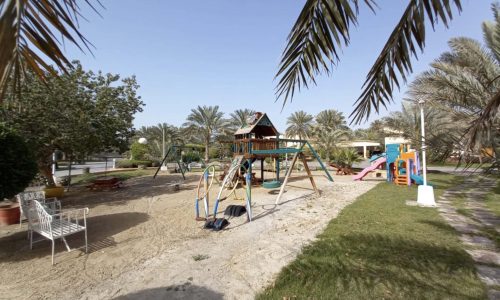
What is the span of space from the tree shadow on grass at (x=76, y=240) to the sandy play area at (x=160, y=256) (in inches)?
0.8

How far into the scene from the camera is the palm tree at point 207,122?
110ft

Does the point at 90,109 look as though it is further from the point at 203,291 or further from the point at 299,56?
the point at 299,56

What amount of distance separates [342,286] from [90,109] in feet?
36.2

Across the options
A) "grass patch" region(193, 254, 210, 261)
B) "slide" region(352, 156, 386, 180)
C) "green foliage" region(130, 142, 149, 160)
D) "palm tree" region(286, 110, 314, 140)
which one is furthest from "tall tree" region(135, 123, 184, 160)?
"grass patch" region(193, 254, 210, 261)

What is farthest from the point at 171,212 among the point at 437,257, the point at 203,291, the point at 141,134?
the point at 141,134

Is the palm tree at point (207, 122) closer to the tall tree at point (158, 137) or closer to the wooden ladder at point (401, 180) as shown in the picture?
the tall tree at point (158, 137)

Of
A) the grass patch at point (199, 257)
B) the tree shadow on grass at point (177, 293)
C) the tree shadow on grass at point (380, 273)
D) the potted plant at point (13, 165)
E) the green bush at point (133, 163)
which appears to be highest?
the potted plant at point (13, 165)

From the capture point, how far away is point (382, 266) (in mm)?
4000

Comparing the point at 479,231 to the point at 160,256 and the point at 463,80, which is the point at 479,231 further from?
the point at 160,256

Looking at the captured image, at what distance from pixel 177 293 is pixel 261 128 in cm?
1215

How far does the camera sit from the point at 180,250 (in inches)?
203

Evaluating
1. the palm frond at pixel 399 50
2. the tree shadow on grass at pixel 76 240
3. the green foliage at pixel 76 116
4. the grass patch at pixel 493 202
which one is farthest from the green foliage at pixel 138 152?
the palm frond at pixel 399 50

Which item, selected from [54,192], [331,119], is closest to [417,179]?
[54,192]

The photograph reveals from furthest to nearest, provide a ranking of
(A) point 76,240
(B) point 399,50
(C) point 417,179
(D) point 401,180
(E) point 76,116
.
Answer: (D) point 401,180
(C) point 417,179
(E) point 76,116
(A) point 76,240
(B) point 399,50
